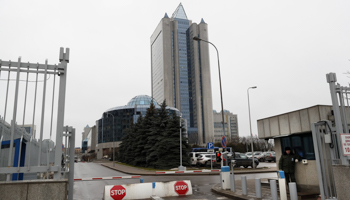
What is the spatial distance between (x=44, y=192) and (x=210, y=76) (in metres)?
157

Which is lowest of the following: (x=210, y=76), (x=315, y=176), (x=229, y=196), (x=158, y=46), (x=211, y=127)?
(x=229, y=196)

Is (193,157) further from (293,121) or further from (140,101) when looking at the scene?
(140,101)

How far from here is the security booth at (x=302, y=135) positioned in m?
9.88

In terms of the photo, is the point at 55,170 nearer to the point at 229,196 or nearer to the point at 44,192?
the point at 44,192

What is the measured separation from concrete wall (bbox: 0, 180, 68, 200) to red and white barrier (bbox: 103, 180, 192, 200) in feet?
21.5

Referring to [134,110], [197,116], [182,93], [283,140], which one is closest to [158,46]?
[182,93]

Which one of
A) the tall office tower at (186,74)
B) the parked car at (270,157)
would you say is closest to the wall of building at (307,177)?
the parked car at (270,157)

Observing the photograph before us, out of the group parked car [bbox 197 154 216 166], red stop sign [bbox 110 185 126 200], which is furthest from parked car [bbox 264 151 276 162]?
red stop sign [bbox 110 185 126 200]

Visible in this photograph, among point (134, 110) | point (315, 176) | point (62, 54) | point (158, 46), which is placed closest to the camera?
point (62, 54)

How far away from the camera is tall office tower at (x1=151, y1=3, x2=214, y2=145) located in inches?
6038

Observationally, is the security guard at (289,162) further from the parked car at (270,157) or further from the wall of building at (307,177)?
the parked car at (270,157)

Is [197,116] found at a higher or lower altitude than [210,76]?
lower

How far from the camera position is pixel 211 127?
152 meters

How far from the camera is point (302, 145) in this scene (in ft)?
36.9
